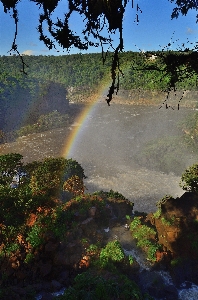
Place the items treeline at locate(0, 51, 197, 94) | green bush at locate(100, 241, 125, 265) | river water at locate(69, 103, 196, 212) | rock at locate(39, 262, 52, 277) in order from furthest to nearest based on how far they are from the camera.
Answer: treeline at locate(0, 51, 197, 94), river water at locate(69, 103, 196, 212), green bush at locate(100, 241, 125, 265), rock at locate(39, 262, 52, 277)

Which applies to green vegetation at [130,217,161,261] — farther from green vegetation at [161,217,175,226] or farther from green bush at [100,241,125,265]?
green bush at [100,241,125,265]

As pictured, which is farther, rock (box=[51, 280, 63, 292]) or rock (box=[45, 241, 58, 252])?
rock (box=[45, 241, 58, 252])

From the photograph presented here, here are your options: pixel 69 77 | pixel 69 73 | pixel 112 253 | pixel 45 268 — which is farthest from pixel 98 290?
pixel 69 73

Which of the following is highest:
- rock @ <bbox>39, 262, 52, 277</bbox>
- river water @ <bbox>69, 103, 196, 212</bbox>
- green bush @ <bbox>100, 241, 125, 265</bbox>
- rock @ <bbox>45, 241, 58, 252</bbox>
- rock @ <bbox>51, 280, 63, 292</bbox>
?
rock @ <bbox>45, 241, 58, 252</bbox>

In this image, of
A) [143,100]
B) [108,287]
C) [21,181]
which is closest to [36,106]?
[143,100]

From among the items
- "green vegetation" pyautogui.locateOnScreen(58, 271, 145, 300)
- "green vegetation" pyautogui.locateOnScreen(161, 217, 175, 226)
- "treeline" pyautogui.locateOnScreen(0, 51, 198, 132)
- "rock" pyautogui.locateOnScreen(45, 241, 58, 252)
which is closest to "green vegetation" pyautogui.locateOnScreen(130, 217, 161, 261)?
"green vegetation" pyautogui.locateOnScreen(161, 217, 175, 226)

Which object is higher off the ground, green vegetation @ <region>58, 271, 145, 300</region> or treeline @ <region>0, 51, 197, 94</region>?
treeline @ <region>0, 51, 197, 94</region>

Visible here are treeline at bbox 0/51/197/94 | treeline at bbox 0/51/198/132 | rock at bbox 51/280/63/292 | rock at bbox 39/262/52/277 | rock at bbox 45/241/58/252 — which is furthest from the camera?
treeline at bbox 0/51/197/94

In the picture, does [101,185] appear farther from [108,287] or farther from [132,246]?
[108,287]
